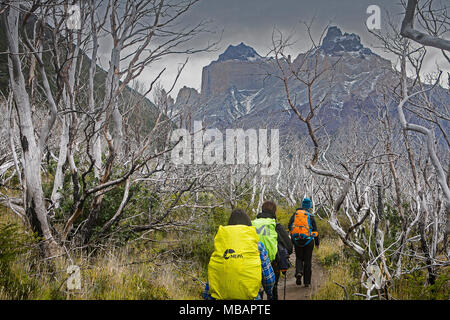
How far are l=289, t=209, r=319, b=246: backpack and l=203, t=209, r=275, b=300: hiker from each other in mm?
2780

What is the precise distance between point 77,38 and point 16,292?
356 centimetres

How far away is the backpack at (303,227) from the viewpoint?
5711 mm

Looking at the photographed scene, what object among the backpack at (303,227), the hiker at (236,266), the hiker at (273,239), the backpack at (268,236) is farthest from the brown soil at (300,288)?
the hiker at (236,266)

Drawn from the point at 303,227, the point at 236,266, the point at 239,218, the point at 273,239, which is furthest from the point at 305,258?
the point at 236,266

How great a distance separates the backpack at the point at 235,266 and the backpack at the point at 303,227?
287cm

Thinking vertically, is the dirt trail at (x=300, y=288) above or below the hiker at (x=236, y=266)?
below

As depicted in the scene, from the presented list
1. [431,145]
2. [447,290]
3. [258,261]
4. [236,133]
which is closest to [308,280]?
[447,290]

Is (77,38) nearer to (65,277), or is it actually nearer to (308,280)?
(65,277)

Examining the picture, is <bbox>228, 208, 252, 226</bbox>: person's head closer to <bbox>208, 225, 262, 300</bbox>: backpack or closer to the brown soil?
<bbox>208, 225, 262, 300</bbox>: backpack

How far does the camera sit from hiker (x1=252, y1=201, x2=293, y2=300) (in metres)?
4.10

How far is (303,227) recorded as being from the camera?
18.8ft

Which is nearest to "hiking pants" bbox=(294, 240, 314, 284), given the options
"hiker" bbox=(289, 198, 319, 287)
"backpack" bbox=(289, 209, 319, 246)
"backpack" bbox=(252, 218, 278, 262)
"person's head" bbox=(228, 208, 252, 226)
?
"hiker" bbox=(289, 198, 319, 287)

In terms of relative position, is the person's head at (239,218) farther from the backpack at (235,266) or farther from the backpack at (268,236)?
the backpack at (268,236)

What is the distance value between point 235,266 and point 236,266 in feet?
0.03
